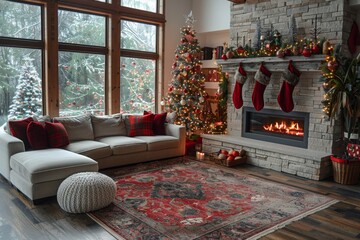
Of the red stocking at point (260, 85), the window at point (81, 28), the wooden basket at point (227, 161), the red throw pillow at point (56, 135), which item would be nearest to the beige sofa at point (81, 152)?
the red throw pillow at point (56, 135)

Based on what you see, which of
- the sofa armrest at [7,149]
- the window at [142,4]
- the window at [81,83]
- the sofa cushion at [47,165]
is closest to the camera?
the sofa cushion at [47,165]

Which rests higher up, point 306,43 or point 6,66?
point 306,43

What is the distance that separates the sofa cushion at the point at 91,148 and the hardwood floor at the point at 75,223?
100cm

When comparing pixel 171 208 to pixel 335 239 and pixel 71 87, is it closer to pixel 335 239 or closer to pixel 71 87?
pixel 335 239

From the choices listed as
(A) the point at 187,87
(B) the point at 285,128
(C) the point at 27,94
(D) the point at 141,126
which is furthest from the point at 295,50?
(C) the point at 27,94

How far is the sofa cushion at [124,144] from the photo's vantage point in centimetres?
529

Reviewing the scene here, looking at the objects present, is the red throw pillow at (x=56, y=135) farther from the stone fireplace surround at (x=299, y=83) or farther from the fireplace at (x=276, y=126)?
the fireplace at (x=276, y=126)

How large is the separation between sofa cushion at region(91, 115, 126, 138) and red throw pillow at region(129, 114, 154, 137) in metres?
0.17

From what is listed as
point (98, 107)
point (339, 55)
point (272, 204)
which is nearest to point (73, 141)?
point (98, 107)

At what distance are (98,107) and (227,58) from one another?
275 centimetres

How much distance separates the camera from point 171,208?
373 cm

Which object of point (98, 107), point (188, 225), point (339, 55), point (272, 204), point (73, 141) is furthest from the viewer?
point (98, 107)

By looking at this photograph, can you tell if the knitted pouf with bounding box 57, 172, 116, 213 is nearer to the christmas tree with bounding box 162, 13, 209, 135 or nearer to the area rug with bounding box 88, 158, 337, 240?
the area rug with bounding box 88, 158, 337, 240

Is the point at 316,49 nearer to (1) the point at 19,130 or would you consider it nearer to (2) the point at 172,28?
(2) the point at 172,28
